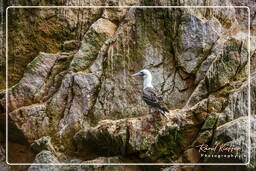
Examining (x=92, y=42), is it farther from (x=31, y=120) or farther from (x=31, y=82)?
(x=31, y=120)

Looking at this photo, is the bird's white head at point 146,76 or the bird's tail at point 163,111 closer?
the bird's tail at point 163,111

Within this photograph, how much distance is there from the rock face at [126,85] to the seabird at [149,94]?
0.98 ft

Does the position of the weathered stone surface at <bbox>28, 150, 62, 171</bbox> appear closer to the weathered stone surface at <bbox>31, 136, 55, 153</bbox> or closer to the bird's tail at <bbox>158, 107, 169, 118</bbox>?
the weathered stone surface at <bbox>31, 136, 55, 153</bbox>

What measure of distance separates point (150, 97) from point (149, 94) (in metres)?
0.15

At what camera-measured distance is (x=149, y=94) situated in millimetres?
24453

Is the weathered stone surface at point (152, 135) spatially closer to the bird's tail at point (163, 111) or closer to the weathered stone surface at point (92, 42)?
the bird's tail at point (163, 111)

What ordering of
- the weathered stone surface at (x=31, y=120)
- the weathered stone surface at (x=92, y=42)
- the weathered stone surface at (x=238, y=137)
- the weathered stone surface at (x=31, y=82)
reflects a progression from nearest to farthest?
the weathered stone surface at (x=238, y=137), the weathered stone surface at (x=31, y=120), the weathered stone surface at (x=92, y=42), the weathered stone surface at (x=31, y=82)

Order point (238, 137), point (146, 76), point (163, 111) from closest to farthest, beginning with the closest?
point (238, 137) → point (163, 111) → point (146, 76)

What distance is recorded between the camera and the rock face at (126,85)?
77.3ft

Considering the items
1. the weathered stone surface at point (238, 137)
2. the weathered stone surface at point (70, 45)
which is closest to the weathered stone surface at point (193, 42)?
the weathered stone surface at point (238, 137)

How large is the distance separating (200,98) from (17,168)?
21.2 ft

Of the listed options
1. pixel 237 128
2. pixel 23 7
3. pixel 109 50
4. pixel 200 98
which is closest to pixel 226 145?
pixel 237 128

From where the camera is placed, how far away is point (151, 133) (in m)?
23.6

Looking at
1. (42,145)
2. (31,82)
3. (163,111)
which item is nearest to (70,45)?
(31,82)
